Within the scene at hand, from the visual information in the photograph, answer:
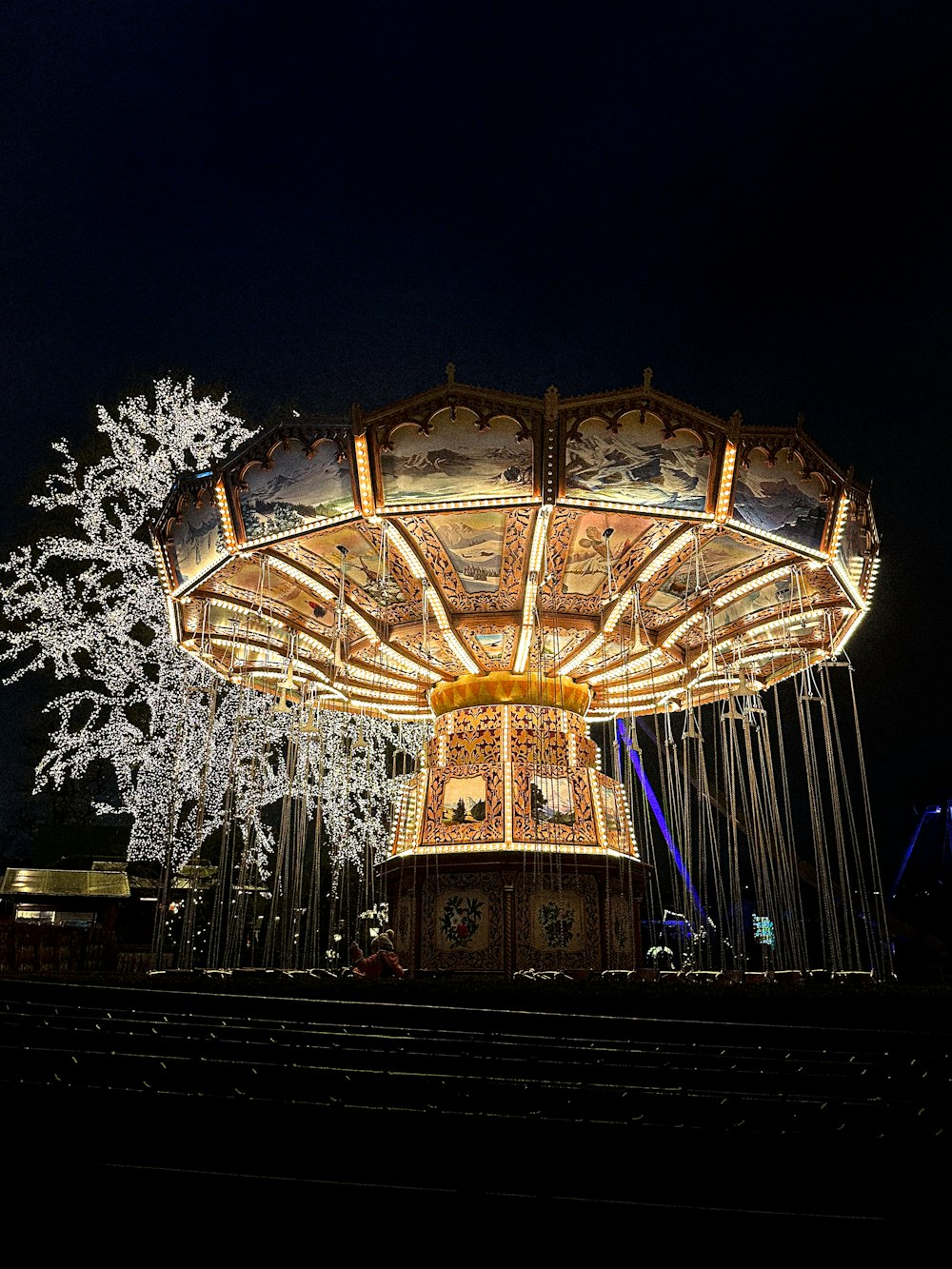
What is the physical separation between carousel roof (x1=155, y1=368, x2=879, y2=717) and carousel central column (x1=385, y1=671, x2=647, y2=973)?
757 mm

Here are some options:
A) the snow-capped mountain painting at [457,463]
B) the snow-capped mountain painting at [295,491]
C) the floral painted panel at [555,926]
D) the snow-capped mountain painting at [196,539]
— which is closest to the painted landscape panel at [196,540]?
the snow-capped mountain painting at [196,539]

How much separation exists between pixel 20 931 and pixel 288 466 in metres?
8.73

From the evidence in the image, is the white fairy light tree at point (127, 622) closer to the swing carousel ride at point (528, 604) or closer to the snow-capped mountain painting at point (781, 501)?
the swing carousel ride at point (528, 604)

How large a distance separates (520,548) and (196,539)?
3923 mm

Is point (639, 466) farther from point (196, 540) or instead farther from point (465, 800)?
point (465, 800)

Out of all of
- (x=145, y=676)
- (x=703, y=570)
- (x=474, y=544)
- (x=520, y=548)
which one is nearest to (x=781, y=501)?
Answer: (x=703, y=570)

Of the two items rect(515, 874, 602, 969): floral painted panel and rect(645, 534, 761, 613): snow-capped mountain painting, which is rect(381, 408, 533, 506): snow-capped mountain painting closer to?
rect(645, 534, 761, 613): snow-capped mountain painting

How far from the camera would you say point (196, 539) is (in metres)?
10.3

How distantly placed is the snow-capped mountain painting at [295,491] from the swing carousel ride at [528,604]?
1.0 inches

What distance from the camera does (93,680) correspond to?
20.9 metres

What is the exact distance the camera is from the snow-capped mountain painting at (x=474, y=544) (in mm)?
9820

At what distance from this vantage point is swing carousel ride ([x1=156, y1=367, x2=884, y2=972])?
855 centimetres

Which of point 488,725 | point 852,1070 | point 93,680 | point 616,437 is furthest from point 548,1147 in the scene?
point 93,680

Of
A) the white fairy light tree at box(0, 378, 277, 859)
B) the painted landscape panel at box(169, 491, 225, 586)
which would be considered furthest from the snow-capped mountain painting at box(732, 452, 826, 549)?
the white fairy light tree at box(0, 378, 277, 859)
